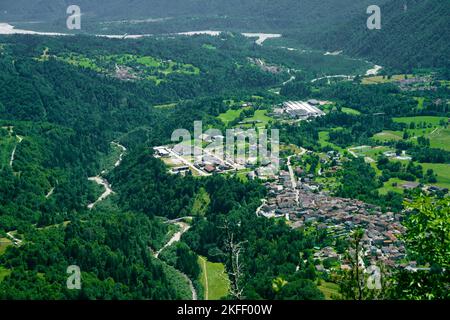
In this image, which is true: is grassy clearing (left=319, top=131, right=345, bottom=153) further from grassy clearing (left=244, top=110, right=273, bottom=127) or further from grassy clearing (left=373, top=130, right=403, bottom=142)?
grassy clearing (left=244, top=110, right=273, bottom=127)

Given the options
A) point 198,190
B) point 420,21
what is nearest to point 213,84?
point 420,21

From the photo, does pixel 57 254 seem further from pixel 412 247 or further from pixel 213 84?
pixel 213 84

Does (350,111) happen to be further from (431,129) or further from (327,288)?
(327,288)

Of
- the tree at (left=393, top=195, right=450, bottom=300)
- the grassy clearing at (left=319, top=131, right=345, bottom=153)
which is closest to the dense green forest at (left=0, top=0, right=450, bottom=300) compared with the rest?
the tree at (left=393, top=195, right=450, bottom=300)

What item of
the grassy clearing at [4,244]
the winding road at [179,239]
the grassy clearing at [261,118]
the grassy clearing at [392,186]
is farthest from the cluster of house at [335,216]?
the grassy clearing at [261,118]

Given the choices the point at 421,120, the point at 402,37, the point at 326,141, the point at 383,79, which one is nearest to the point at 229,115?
the point at 326,141

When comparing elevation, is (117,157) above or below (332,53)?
below
